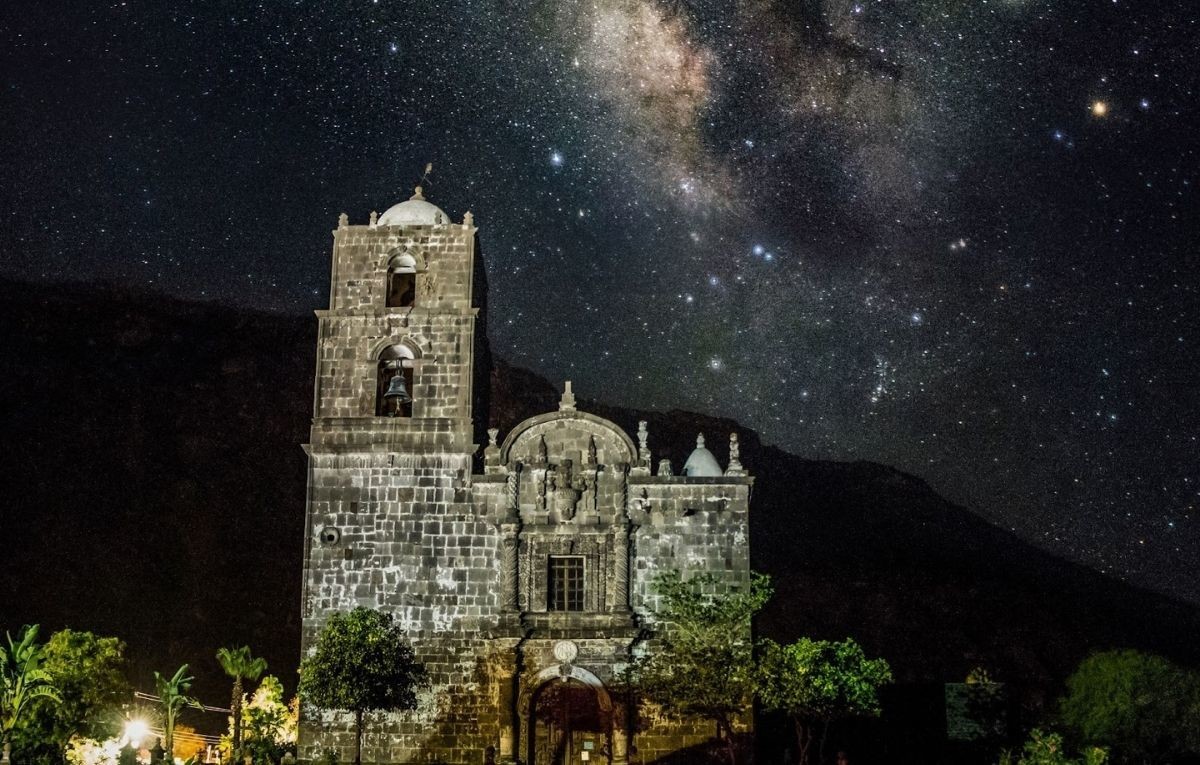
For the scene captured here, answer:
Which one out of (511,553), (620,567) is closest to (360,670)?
(511,553)

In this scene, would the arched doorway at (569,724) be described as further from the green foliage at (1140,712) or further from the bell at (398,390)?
the green foliage at (1140,712)

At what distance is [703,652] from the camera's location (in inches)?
1070

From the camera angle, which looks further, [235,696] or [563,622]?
[235,696]

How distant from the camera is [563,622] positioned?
28688mm

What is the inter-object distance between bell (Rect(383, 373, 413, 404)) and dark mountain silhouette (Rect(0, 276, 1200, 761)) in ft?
119

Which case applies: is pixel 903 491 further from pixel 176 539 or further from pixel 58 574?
pixel 58 574

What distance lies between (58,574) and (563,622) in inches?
1950

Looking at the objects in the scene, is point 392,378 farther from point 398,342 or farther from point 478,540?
point 478,540

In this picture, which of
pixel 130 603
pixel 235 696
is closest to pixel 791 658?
pixel 235 696

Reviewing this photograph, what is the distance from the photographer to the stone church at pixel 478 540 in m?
28.4

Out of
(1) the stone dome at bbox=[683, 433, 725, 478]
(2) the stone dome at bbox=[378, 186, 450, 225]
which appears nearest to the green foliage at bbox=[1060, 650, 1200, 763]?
(1) the stone dome at bbox=[683, 433, 725, 478]

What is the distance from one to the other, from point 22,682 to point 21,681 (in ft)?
0.20

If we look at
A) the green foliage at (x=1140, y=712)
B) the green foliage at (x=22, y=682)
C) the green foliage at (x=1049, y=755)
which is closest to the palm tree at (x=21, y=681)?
the green foliage at (x=22, y=682)

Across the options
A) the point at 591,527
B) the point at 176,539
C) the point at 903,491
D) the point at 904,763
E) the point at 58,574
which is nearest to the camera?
the point at 591,527
